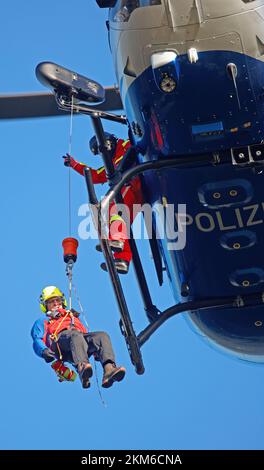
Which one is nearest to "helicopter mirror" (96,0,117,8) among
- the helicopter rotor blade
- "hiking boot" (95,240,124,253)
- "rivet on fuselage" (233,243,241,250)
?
"hiking boot" (95,240,124,253)

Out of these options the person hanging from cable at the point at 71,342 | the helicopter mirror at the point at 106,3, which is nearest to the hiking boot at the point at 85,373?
the person hanging from cable at the point at 71,342

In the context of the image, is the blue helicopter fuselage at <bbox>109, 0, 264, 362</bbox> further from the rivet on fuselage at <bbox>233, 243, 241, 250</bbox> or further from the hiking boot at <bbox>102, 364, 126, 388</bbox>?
the hiking boot at <bbox>102, 364, 126, 388</bbox>

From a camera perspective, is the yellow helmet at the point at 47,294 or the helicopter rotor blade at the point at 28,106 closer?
the helicopter rotor blade at the point at 28,106

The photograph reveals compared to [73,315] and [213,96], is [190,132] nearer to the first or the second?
[213,96]

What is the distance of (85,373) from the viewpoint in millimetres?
15344

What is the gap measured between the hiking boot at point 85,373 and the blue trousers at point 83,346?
13 centimetres

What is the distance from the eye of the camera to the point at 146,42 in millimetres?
13758

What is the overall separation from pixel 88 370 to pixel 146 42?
14.4 feet

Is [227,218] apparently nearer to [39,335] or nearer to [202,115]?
[202,115]

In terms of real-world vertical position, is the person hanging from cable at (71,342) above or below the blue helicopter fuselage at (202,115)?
below

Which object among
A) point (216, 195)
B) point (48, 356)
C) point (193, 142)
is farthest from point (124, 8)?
point (48, 356)

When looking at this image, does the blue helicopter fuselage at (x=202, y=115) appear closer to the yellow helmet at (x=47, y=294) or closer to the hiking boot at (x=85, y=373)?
the hiking boot at (x=85, y=373)

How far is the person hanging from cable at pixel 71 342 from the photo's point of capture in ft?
50.4

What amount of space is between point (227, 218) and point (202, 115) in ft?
4.73
